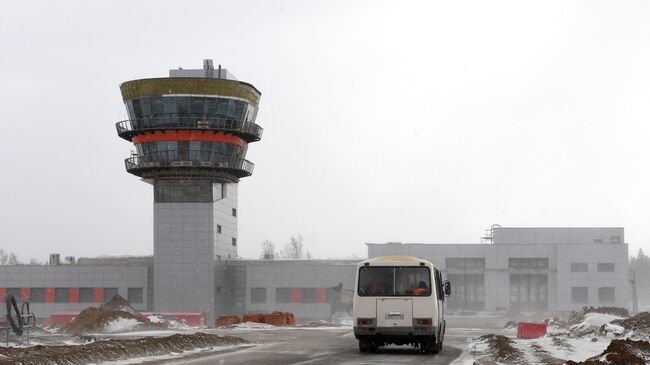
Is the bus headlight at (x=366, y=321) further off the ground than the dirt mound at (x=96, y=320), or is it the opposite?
the bus headlight at (x=366, y=321)

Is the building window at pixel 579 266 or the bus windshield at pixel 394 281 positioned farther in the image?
the building window at pixel 579 266

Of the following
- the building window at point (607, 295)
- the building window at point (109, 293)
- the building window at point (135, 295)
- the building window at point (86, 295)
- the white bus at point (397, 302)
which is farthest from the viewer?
the building window at point (607, 295)

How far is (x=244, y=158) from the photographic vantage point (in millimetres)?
95000

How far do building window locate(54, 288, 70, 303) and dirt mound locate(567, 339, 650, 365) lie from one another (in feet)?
260

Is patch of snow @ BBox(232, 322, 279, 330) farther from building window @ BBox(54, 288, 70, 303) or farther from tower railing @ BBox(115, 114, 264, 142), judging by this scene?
building window @ BBox(54, 288, 70, 303)

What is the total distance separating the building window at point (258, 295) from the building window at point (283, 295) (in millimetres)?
1389

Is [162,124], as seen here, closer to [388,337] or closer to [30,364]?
[388,337]

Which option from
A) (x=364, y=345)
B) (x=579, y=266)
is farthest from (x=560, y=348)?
(x=579, y=266)

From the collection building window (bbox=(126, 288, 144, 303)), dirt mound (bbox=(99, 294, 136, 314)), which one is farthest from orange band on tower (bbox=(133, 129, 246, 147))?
building window (bbox=(126, 288, 144, 303))

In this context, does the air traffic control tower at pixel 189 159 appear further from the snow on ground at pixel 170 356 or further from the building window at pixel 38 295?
the snow on ground at pixel 170 356

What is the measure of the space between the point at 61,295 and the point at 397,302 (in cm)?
7458

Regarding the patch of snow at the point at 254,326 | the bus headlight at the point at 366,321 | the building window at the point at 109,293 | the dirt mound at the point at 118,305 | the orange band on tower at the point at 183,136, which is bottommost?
the patch of snow at the point at 254,326

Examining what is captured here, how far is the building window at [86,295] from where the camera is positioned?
10038cm

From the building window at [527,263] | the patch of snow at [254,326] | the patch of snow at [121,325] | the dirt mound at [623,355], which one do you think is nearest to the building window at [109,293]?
the patch of snow at [121,325]
